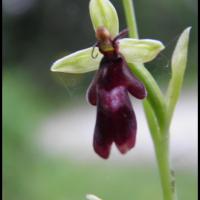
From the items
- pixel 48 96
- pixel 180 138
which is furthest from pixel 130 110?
pixel 48 96

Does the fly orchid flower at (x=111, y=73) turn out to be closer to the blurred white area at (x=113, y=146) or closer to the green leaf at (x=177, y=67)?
the green leaf at (x=177, y=67)

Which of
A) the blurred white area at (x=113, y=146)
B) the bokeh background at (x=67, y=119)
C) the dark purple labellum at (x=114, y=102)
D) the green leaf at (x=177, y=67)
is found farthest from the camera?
the blurred white area at (x=113, y=146)

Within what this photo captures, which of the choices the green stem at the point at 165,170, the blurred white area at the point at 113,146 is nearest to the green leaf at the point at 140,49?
the green stem at the point at 165,170

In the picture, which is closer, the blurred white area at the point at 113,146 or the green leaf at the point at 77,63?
the green leaf at the point at 77,63

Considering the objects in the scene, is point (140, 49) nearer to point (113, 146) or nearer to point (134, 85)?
point (134, 85)

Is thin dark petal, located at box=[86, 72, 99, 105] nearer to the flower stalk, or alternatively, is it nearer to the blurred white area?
the flower stalk

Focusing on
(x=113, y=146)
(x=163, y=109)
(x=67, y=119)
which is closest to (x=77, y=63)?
(x=163, y=109)

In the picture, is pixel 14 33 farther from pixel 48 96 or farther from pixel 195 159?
pixel 195 159
